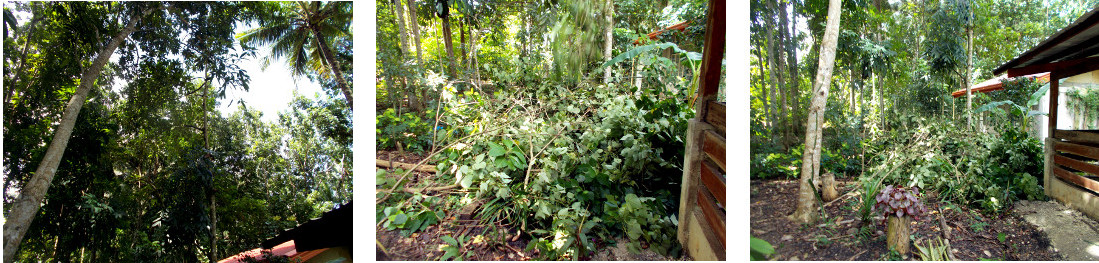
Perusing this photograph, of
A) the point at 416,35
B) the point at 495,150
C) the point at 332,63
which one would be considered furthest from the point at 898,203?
the point at 416,35

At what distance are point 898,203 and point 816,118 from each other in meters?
0.40

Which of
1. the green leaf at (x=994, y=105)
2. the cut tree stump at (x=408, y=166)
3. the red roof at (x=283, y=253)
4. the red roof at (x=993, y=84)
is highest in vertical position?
the red roof at (x=993, y=84)

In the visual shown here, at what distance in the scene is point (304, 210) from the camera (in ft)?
6.13

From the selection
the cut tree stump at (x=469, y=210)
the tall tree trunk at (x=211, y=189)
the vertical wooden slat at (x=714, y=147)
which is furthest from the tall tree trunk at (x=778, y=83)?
the tall tree trunk at (x=211, y=189)

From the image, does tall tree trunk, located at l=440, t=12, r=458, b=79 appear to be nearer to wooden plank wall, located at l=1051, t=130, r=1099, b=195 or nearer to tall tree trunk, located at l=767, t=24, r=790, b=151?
tall tree trunk, located at l=767, t=24, r=790, b=151

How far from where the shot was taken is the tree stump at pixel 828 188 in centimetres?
179

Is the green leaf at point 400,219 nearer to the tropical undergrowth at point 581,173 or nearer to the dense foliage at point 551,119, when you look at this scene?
the dense foliage at point 551,119

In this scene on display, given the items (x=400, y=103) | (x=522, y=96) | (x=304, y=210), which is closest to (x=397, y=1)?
(x=400, y=103)

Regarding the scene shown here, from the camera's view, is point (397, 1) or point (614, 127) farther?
point (397, 1)

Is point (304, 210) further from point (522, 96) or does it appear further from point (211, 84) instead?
point (522, 96)

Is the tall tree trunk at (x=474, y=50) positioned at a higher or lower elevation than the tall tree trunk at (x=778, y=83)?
higher

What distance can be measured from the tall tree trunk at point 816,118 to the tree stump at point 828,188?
0.05 meters

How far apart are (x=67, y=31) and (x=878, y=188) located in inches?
133

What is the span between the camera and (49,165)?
1802mm
